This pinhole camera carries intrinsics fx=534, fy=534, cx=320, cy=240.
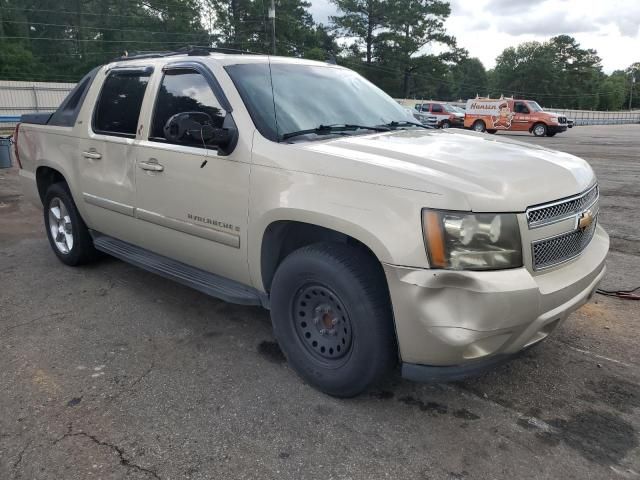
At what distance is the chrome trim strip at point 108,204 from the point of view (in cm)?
415

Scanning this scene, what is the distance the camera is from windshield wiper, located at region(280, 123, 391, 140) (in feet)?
10.5

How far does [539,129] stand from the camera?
28047 millimetres

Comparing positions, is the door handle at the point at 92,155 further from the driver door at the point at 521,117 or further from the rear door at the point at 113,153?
the driver door at the point at 521,117

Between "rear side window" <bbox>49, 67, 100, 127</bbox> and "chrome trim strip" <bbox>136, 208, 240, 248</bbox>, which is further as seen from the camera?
"rear side window" <bbox>49, 67, 100, 127</bbox>

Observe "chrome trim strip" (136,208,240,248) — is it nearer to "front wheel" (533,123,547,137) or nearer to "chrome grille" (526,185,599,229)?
"chrome grille" (526,185,599,229)

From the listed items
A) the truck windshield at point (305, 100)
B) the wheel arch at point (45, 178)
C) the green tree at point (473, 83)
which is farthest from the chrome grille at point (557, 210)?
the green tree at point (473, 83)

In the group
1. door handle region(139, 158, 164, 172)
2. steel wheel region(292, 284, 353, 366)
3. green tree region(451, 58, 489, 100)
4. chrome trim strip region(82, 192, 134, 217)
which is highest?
green tree region(451, 58, 489, 100)

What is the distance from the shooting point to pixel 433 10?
6744cm

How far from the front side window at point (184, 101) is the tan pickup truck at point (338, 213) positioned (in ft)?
0.04

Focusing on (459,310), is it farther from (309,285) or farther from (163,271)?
(163,271)

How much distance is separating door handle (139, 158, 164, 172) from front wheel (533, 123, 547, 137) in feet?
90.4

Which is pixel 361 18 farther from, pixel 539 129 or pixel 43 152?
pixel 43 152

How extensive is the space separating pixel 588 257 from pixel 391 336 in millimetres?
1222

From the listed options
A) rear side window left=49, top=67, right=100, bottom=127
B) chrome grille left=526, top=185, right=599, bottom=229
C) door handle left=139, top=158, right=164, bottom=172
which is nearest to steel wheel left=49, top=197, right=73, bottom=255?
rear side window left=49, top=67, right=100, bottom=127
